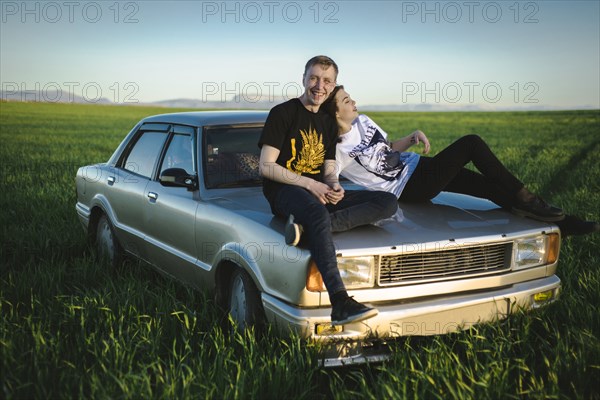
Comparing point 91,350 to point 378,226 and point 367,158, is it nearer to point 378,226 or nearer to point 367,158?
point 378,226

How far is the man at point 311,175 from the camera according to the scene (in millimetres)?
3482

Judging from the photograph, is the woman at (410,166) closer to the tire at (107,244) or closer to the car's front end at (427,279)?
the car's front end at (427,279)

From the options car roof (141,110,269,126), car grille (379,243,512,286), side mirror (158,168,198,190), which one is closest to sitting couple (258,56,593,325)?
car grille (379,243,512,286)

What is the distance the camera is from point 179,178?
4.44m

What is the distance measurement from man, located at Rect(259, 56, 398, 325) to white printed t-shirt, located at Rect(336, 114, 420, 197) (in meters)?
0.23

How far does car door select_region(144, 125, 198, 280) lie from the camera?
4512 mm

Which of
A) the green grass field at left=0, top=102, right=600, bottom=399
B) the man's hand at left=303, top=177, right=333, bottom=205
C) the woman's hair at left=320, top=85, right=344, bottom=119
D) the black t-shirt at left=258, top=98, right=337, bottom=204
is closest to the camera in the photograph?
the green grass field at left=0, top=102, right=600, bottom=399

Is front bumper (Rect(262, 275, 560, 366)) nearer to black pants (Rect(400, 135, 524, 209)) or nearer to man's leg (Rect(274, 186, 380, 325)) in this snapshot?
man's leg (Rect(274, 186, 380, 325))

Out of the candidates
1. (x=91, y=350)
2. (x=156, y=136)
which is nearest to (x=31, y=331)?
(x=91, y=350)

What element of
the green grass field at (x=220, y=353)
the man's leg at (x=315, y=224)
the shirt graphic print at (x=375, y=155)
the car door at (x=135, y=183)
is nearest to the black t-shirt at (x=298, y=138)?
the man's leg at (x=315, y=224)

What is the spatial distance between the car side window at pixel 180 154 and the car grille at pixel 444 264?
72.6 inches

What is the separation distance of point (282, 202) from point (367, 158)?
0.95 metres

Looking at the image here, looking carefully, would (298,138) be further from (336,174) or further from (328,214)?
(328,214)

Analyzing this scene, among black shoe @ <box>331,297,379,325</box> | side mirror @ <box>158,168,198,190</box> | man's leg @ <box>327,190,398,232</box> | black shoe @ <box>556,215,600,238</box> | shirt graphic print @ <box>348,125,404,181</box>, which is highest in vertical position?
shirt graphic print @ <box>348,125,404,181</box>
